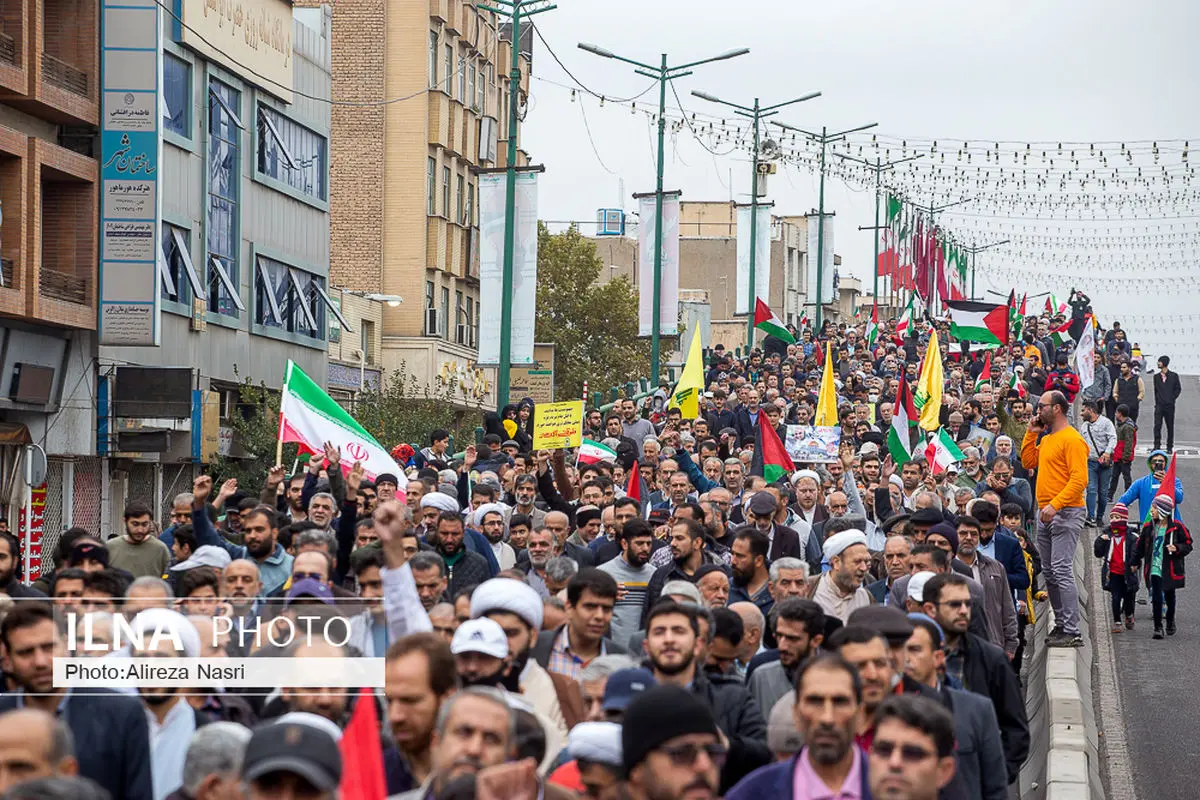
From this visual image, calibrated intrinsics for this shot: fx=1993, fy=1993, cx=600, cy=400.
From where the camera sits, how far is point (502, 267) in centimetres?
2795

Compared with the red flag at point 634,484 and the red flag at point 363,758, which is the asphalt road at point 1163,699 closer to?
the red flag at point 634,484

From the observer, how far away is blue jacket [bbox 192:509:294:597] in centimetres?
1134

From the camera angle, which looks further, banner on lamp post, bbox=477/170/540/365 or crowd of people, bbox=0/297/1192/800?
banner on lamp post, bbox=477/170/540/365

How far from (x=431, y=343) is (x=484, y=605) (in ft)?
157

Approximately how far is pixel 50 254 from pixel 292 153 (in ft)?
38.5

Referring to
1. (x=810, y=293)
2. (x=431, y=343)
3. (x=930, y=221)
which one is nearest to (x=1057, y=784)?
(x=431, y=343)

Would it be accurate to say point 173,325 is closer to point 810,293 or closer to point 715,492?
point 715,492

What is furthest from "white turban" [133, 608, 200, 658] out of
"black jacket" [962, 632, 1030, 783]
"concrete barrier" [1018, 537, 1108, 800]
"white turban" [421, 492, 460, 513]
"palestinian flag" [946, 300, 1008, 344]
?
"palestinian flag" [946, 300, 1008, 344]

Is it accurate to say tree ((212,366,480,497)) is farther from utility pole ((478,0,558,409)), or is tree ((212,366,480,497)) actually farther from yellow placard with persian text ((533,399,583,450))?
yellow placard with persian text ((533,399,583,450))

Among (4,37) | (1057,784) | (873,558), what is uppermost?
(4,37)

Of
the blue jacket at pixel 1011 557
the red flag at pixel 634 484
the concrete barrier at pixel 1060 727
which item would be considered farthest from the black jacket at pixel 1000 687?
the red flag at pixel 634 484

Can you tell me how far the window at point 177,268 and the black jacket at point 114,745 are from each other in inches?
1094

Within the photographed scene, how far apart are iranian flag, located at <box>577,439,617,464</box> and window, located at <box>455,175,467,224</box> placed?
3858 centimetres

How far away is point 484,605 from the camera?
7.80 m
